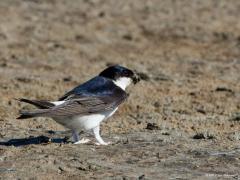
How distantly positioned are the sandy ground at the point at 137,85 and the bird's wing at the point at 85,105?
361mm

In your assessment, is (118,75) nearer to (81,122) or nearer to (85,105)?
(85,105)

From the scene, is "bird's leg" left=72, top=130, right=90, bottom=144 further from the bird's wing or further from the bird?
the bird's wing

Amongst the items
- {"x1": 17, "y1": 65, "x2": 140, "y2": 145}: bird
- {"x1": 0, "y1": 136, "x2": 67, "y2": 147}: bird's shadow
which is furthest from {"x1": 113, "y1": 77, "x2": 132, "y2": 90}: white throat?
{"x1": 0, "y1": 136, "x2": 67, "y2": 147}: bird's shadow

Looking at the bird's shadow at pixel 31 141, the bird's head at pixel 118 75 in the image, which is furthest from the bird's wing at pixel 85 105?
the bird's shadow at pixel 31 141

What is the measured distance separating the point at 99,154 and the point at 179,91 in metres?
4.67

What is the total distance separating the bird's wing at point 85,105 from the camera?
820 centimetres

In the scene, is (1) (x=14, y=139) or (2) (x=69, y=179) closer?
(2) (x=69, y=179)

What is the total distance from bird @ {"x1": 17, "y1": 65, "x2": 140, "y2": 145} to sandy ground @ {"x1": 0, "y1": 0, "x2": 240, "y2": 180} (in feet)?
0.71

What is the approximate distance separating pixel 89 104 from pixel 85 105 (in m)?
0.07

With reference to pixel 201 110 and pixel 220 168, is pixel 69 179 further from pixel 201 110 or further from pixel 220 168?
pixel 201 110

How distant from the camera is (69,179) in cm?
745

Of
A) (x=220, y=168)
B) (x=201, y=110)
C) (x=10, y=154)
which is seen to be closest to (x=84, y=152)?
(x=10, y=154)

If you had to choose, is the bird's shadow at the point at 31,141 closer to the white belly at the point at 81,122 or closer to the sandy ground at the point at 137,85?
the sandy ground at the point at 137,85

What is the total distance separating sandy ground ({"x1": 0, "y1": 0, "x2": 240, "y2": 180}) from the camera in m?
7.98
